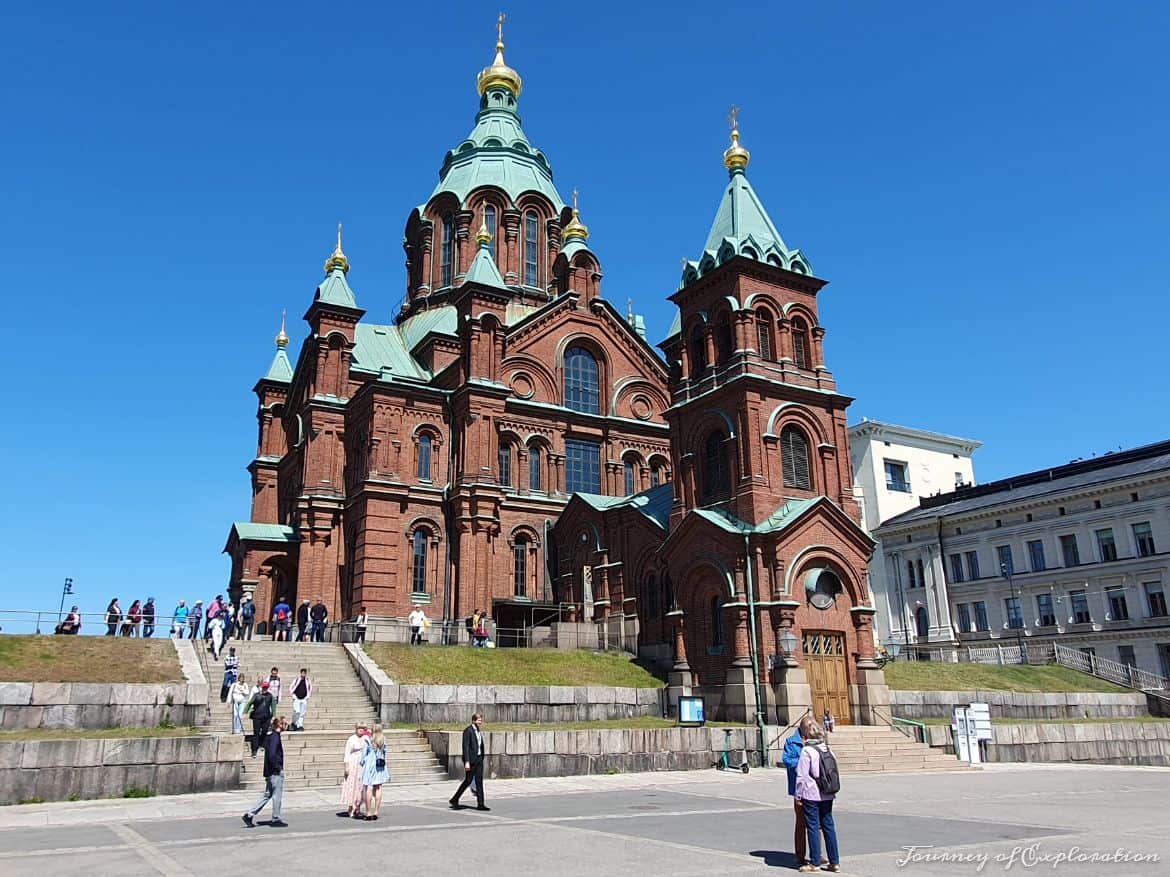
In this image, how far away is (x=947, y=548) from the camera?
58406 millimetres

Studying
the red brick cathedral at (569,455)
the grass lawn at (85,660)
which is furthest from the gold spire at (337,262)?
the grass lawn at (85,660)

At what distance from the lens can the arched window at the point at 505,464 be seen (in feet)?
145

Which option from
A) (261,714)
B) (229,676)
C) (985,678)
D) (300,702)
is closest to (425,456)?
(229,676)

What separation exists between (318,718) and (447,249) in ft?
118

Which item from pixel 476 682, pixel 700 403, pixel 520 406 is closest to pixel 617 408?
pixel 520 406

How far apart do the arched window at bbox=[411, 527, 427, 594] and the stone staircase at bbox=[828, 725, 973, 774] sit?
19.5 meters

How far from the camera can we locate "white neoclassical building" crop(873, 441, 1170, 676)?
4850cm

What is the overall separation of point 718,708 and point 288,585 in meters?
22.7

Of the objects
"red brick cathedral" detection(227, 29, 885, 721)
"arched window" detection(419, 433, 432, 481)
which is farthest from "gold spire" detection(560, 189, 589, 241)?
"arched window" detection(419, 433, 432, 481)

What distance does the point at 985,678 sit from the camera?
36.9 m

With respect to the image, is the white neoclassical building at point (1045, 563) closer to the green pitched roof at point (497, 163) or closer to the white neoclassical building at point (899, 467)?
the white neoclassical building at point (899, 467)

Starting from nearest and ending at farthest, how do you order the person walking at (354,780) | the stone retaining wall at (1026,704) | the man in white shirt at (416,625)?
the person walking at (354,780), the stone retaining wall at (1026,704), the man in white shirt at (416,625)

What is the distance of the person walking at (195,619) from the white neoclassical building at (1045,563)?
138 ft

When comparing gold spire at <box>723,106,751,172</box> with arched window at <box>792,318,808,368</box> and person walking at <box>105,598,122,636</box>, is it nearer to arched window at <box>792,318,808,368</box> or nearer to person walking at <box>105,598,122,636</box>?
arched window at <box>792,318,808,368</box>
